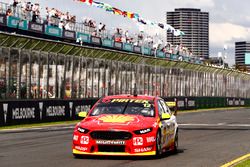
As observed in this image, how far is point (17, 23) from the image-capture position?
3912cm

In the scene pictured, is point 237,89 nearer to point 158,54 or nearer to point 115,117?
point 158,54

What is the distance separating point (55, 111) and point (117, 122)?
19.3 metres

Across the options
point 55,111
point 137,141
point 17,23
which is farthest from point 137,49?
point 137,141

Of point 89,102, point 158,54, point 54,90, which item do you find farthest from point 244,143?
point 158,54

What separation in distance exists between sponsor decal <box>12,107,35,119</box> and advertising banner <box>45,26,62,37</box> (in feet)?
54.1

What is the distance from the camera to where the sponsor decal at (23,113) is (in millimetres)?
25902

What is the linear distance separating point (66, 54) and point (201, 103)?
89.4 feet

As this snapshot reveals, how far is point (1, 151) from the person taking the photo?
13.1 metres

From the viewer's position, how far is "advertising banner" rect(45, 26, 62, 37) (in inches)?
1708

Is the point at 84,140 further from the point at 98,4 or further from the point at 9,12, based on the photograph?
the point at 9,12

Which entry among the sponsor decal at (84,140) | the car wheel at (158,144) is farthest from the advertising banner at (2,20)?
the sponsor decal at (84,140)

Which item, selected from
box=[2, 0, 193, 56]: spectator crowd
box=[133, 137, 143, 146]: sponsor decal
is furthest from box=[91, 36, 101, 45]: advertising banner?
box=[133, 137, 143, 146]: sponsor decal

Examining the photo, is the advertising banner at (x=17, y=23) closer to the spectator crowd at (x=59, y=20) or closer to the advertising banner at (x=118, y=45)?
the spectator crowd at (x=59, y=20)

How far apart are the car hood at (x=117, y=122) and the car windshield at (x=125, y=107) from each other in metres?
0.31
